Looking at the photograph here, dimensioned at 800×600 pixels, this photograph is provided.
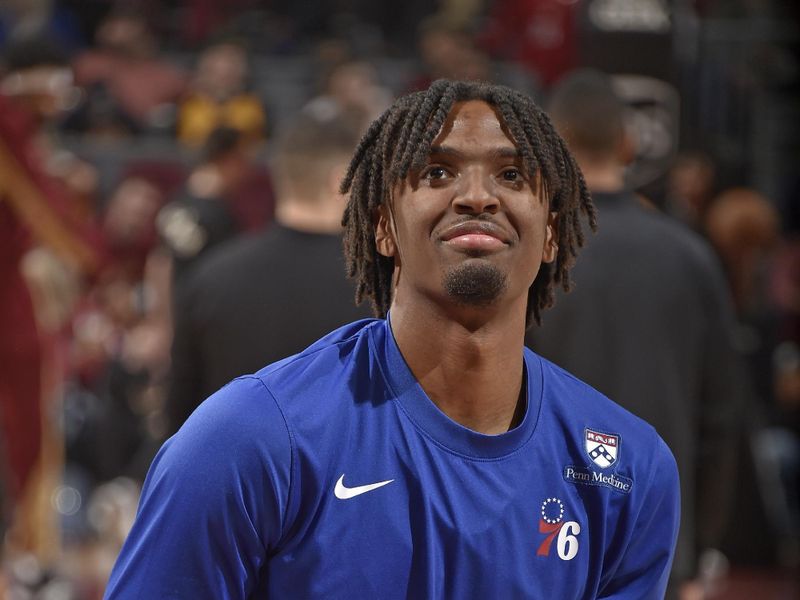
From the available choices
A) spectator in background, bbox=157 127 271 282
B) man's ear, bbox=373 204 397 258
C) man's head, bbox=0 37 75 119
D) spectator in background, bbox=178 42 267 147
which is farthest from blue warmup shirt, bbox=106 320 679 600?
spectator in background, bbox=178 42 267 147

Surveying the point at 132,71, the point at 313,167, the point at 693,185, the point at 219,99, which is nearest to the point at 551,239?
the point at 313,167

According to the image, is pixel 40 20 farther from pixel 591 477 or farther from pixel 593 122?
pixel 591 477

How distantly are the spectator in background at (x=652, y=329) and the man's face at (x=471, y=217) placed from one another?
160 cm

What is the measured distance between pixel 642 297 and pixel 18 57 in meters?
3.94

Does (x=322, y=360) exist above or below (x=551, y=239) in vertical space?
below

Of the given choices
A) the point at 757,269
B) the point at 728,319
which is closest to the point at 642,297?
the point at 728,319

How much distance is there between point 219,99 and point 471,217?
8.58 m

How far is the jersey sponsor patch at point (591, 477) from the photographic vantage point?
2203 millimetres

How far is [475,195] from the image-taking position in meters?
2.12

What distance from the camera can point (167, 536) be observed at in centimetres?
196

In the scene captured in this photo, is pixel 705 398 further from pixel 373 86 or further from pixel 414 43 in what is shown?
pixel 414 43

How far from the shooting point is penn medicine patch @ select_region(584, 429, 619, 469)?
87.4 inches

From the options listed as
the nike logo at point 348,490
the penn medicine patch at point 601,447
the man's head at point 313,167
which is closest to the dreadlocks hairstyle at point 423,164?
the penn medicine patch at point 601,447

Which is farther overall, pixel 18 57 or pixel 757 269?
pixel 757 269
